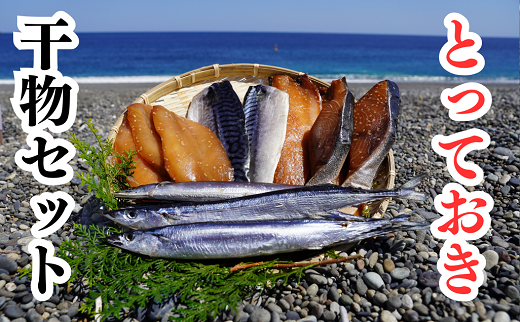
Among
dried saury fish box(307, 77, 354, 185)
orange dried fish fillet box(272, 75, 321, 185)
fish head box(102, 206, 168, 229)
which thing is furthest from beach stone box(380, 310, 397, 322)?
fish head box(102, 206, 168, 229)

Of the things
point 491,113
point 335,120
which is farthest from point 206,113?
point 491,113

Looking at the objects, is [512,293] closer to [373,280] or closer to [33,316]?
[373,280]

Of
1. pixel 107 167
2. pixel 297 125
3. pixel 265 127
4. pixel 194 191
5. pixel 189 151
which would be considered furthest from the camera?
pixel 297 125

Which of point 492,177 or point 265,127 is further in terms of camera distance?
point 492,177

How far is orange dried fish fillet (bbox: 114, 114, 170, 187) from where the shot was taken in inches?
126

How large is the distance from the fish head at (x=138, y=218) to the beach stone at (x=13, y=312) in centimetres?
82

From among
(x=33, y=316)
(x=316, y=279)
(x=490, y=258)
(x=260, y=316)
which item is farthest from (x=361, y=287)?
(x=33, y=316)

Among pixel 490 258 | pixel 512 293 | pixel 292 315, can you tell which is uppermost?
pixel 490 258

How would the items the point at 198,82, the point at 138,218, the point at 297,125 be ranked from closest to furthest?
the point at 138,218
the point at 297,125
the point at 198,82

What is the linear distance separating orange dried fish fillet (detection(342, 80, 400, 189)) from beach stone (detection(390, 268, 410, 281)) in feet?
2.71

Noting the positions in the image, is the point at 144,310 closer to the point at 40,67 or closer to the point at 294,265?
the point at 294,265

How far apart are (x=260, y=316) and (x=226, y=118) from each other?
2.25m

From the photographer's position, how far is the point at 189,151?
3193 mm

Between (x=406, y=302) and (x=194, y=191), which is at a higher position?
(x=194, y=191)
